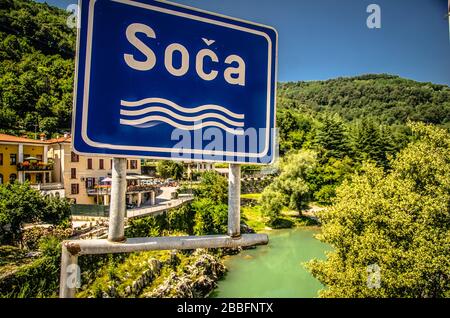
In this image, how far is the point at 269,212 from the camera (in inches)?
900

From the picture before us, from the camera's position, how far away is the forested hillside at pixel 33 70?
35.9m

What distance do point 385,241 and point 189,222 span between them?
515 inches

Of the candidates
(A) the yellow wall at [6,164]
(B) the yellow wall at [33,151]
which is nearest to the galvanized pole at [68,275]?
(A) the yellow wall at [6,164]

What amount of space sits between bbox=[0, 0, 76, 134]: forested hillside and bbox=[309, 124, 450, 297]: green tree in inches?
1206

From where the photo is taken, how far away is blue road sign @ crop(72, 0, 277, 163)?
68 cm

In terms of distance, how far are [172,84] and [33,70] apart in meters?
50.2

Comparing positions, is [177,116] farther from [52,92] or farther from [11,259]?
[52,92]

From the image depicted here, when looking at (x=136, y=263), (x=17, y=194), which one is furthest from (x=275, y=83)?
(x=17, y=194)

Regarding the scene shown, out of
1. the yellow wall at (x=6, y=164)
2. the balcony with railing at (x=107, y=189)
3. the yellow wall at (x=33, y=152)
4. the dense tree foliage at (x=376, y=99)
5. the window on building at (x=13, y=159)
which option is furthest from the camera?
the dense tree foliage at (x=376, y=99)

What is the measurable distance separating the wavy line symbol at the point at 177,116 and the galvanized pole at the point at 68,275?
0.32 m

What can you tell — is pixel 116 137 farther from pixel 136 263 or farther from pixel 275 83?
pixel 136 263

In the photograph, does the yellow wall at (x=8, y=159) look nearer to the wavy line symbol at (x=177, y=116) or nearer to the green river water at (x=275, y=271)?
the green river water at (x=275, y=271)

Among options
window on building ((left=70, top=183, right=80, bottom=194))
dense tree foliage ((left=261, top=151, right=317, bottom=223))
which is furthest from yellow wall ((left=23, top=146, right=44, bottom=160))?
dense tree foliage ((left=261, top=151, right=317, bottom=223))
